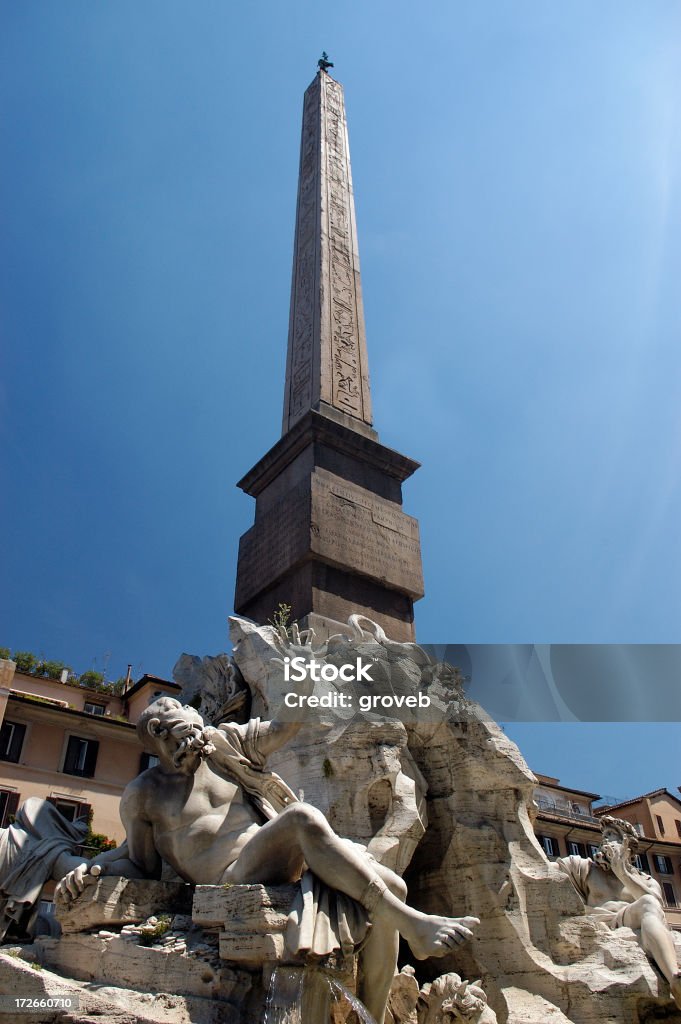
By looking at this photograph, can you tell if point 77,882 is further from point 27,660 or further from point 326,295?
point 27,660

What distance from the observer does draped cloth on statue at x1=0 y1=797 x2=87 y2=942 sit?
13.9 ft

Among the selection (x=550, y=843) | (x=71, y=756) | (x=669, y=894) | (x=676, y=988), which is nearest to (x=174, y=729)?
(x=676, y=988)

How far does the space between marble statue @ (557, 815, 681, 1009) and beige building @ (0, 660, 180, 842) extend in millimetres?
12707

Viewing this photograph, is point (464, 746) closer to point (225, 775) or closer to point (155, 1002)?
point (225, 775)

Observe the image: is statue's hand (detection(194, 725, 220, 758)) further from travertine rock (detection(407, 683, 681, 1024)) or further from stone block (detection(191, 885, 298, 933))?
travertine rock (detection(407, 683, 681, 1024))

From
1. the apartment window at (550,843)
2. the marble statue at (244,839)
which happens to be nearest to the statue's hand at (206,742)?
the marble statue at (244,839)

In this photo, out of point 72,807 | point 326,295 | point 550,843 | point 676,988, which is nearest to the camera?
point 676,988

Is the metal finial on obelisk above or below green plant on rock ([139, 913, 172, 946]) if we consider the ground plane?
above

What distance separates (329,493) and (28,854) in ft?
14.6

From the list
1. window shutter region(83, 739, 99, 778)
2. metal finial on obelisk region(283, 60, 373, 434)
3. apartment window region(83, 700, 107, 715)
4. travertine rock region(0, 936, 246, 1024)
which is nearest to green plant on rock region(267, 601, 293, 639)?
metal finial on obelisk region(283, 60, 373, 434)

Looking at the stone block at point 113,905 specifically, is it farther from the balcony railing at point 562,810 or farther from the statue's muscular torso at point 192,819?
the balcony railing at point 562,810

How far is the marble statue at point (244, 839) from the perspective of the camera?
321cm

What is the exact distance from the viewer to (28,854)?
4.39 meters

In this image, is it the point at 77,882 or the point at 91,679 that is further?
the point at 91,679
